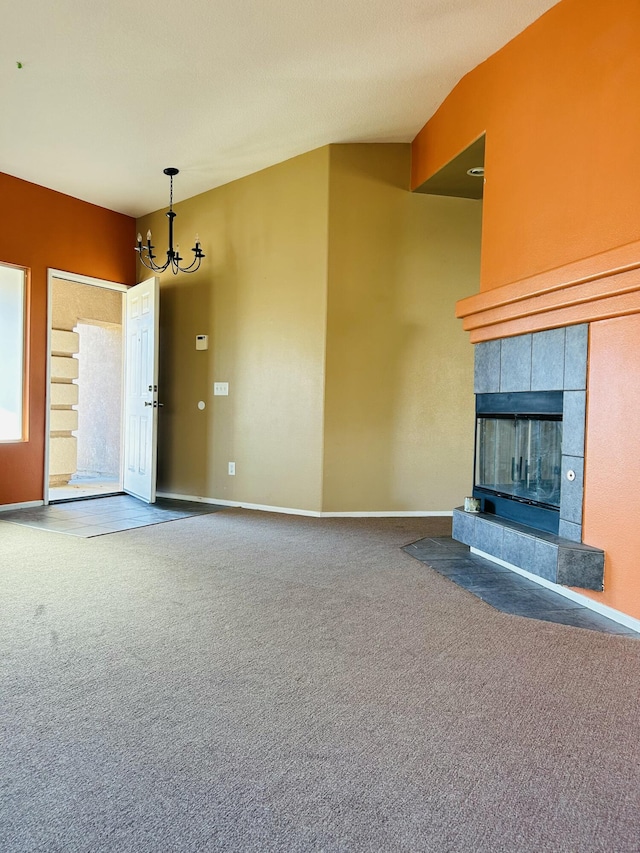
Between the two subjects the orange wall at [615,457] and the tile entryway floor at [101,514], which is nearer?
the orange wall at [615,457]

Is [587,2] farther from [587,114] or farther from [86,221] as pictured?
[86,221]

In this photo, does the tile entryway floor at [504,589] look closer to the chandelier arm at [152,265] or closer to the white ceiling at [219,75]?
the white ceiling at [219,75]

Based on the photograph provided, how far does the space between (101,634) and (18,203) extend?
4.24 m

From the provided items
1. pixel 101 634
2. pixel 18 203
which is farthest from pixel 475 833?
pixel 18 203

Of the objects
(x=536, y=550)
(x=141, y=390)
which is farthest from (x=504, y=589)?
(x=141, y=390)

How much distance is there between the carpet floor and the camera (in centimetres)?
125

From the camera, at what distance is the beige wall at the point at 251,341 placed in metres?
4.80

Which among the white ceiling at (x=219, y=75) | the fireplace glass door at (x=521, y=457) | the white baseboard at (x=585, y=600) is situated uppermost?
the white ceiling at (x=219, y=75)

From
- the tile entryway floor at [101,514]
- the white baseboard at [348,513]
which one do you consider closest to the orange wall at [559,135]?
the white baseboard at [348,513]

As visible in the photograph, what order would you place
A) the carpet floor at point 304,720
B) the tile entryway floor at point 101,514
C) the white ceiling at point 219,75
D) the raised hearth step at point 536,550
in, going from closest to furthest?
1. the carpet floor at point 304,720
2. the raised hearth step at point 536,550
3. the white ceiling at point 219,75
4. the tile entryway floor at point 101,514

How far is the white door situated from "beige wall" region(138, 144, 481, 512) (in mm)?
784

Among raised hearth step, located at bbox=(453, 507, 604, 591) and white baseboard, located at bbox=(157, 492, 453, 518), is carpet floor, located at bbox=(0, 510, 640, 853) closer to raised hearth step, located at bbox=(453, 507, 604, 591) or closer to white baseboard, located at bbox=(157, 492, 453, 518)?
raised hearth step, located at bbox=(453, 507, 604, 591)

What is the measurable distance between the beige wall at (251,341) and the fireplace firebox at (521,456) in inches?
57.6

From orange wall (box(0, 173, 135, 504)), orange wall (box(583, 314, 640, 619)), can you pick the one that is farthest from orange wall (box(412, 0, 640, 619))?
orange wall (box(0, 173, 135, 504))
